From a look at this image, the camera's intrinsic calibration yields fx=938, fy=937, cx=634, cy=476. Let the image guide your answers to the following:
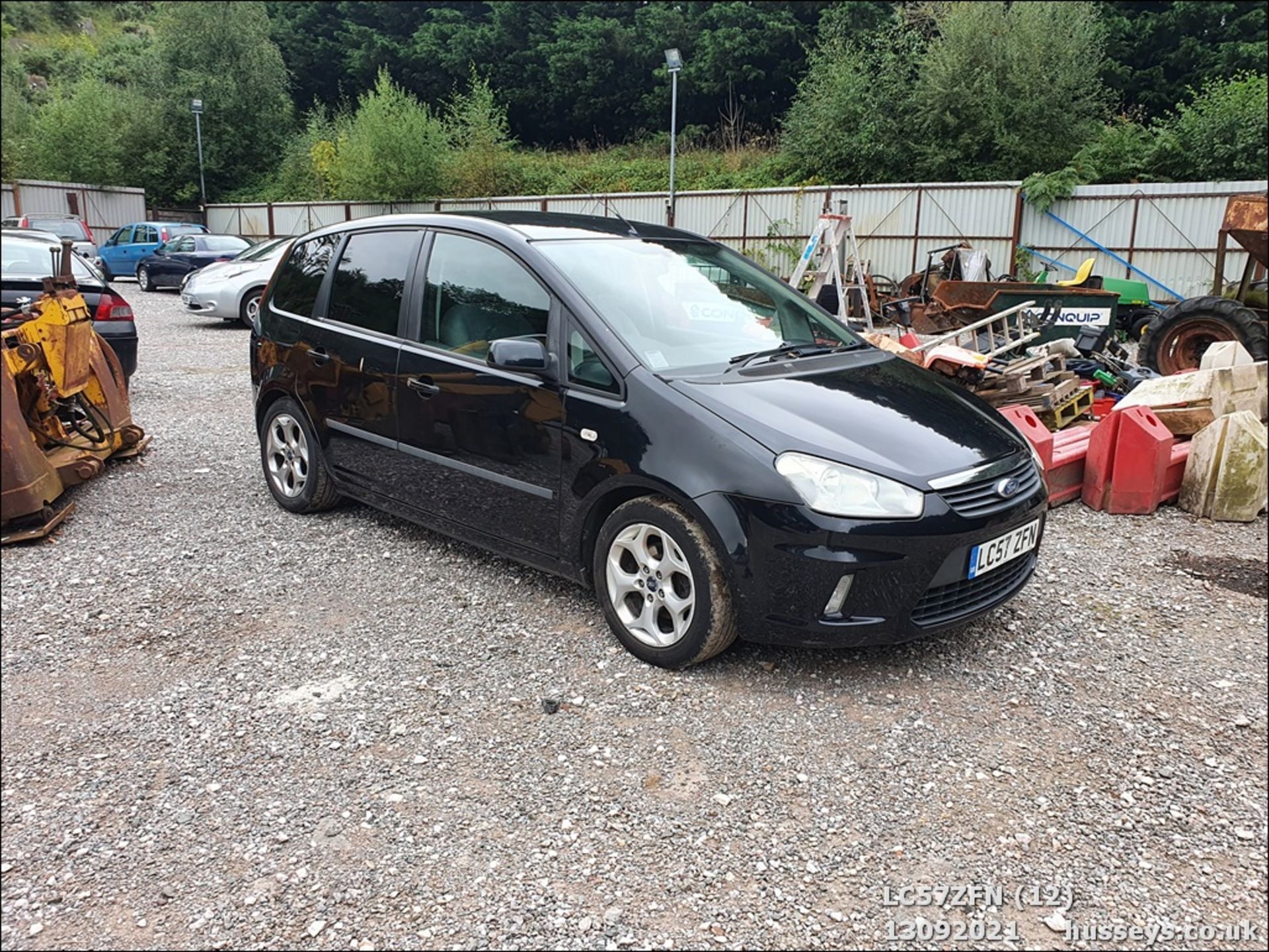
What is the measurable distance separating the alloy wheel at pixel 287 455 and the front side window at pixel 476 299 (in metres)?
1.26

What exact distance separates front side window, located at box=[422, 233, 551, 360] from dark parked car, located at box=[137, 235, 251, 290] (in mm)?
18629

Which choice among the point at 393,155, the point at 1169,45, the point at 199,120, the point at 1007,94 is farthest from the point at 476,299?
the point at 1169,45

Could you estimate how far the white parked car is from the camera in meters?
14.6

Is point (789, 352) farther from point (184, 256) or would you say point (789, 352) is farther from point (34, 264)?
point (184, 256)

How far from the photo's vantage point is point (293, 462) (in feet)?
17.1

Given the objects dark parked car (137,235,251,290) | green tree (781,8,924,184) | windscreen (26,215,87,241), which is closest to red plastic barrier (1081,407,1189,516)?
dark parked car (137,235,251,290)

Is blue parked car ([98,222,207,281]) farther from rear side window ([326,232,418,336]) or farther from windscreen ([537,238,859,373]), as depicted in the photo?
windscreen ([537,238,859,373])

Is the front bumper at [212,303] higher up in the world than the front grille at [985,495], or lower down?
lower down

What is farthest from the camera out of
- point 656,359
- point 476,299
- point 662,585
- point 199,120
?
point 199,120

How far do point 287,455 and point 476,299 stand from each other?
1747 mm

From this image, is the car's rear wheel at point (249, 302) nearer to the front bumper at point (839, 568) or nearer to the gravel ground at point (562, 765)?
the gravel ground at point (562, 765)

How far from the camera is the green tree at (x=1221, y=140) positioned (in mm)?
19969

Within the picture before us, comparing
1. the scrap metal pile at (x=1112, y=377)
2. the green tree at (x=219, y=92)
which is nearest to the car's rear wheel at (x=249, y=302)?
the green tree at (x=219, y=92)

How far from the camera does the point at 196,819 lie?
2504mm
